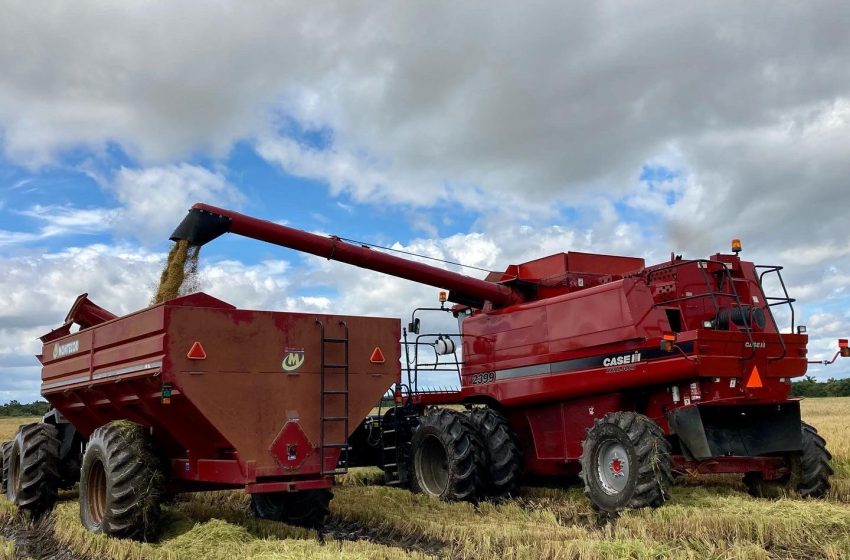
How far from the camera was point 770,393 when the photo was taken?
854 centimetres

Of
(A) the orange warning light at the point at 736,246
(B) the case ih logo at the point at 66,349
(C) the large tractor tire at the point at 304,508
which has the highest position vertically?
(A) the orange warning light at the point at 736,246

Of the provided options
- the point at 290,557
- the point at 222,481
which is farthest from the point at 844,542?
the point at 222,481

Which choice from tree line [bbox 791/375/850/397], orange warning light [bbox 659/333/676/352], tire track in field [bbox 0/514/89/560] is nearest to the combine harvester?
orange warning light [bbox 659/333/676/352]

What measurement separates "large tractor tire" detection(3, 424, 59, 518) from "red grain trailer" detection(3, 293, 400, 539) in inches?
66.1

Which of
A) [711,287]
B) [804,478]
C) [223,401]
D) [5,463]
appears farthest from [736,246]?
[5,463]

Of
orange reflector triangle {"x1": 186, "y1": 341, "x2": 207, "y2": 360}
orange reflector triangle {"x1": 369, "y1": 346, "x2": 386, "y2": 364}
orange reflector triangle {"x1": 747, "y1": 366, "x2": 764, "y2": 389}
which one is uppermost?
orange reflector triangle {"x1": 369, "y1": 346, "x2": 386, "y2": 364}

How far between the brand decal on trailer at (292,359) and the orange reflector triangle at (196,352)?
80cm

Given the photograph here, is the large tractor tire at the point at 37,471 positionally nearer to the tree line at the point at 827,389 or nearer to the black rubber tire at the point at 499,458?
the black rubber tire at the point at 499,458

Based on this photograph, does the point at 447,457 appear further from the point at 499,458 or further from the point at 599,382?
the point at 599,382

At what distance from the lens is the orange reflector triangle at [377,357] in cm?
844

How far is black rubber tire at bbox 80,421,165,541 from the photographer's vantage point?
7.39 m

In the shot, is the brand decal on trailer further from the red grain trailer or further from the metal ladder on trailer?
the metal ladder on trailer

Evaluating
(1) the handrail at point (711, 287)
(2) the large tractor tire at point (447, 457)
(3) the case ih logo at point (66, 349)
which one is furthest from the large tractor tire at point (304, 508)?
(1) the handrail at point (711, 287)

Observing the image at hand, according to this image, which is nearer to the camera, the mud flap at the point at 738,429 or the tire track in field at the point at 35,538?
the tire track in field at the point at 35,538
